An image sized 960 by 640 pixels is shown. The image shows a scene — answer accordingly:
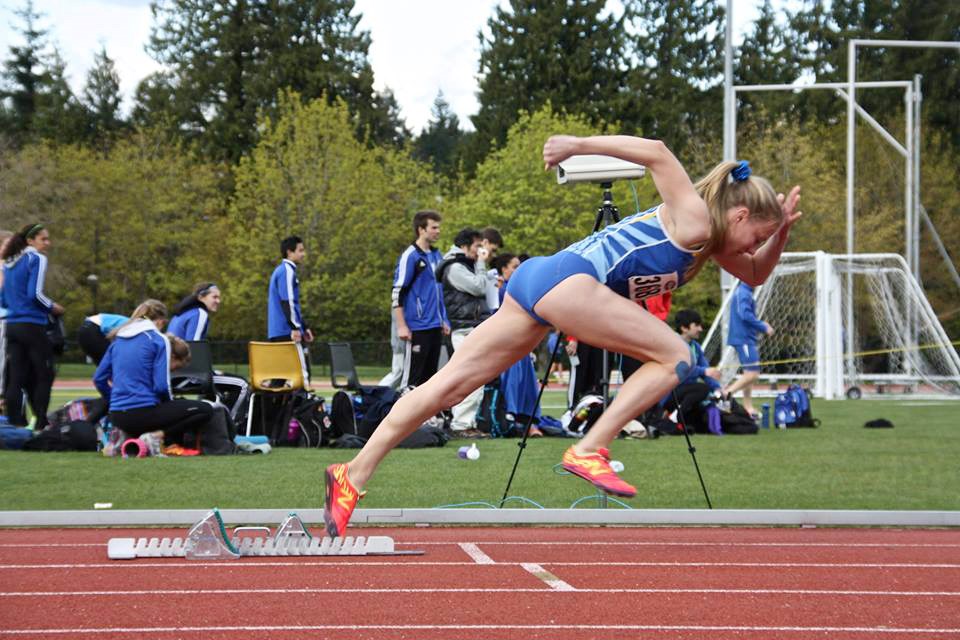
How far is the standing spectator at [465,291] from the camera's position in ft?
44.4

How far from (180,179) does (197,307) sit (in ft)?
125

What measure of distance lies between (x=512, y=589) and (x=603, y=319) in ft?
4.06

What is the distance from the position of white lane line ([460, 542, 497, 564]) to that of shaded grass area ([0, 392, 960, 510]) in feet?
5.06

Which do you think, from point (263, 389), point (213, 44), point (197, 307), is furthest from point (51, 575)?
point (213, 44)

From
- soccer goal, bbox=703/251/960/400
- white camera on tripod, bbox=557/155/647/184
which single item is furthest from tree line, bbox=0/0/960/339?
white camera on tripod, bbox=557/155/647/184

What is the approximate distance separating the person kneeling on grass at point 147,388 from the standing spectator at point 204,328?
5.18 feet

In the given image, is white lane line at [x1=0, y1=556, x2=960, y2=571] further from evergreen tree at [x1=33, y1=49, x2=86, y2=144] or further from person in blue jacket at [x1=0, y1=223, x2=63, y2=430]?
evergreen tree at [x1=33, y1=49, x2=86, y2=144]

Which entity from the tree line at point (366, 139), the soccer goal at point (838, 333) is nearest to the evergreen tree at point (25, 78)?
the tree line at point (366, 139)

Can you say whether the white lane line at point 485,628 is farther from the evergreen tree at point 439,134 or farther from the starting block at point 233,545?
the evergreen tree at point 439,134

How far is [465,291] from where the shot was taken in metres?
13.6

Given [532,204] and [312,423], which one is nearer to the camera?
[312,423]

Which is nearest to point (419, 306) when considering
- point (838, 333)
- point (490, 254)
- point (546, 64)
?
point (490, 254)

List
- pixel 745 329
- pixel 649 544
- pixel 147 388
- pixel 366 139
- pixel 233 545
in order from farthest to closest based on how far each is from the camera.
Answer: pixel 366 139 < pixel 745 329 < pixel 147 388 < pixel 649 544 < pixel 233 545

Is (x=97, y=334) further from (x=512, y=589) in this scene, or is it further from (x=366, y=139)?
(x=366, y=139)
